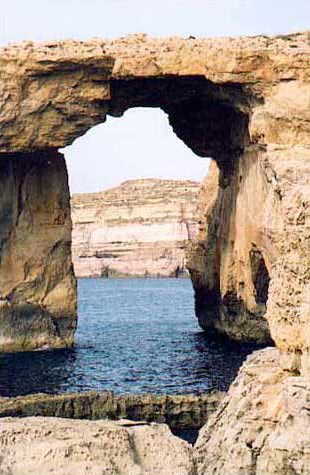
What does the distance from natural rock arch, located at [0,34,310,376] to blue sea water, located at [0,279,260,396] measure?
2210 mm

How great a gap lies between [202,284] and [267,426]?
38477 mm

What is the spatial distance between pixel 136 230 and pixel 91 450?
11137cm

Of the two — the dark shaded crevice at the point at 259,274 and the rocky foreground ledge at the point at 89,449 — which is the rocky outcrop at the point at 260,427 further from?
the dark shaded crevice at the point at 259,274

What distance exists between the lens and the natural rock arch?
3578 centimetres

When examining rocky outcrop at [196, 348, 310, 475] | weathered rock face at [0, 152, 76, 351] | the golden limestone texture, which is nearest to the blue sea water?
weathered rock face at [0, 152, 76, 351]

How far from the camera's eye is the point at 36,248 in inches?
1715

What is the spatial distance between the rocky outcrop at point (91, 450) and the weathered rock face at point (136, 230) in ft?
347

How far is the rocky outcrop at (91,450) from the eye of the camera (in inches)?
282

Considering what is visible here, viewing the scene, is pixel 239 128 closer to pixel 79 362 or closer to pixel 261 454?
pixel 79 362

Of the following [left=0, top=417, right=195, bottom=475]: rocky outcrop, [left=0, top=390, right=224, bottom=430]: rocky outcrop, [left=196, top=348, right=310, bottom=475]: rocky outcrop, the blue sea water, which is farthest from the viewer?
the blue sea water

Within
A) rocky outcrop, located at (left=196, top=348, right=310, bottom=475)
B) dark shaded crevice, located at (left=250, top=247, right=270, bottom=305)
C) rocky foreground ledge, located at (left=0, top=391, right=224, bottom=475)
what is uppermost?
rocky foreground ledge, located at (left=0, top=391, right=224, bottom=475)

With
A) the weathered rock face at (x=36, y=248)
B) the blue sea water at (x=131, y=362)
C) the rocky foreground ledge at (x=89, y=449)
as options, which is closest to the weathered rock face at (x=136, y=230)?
the blue sea water at (x=131, y=362)

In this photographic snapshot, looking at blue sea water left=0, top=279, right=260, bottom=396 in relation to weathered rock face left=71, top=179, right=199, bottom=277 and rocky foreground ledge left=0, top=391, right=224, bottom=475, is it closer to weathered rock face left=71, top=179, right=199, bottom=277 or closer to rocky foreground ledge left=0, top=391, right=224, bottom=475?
rocky foreground ledge left=0, top=391, right=224, bottom=475

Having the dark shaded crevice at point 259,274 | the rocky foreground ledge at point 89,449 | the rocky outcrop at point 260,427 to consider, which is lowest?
the dark shaded crevice at point 259,274
